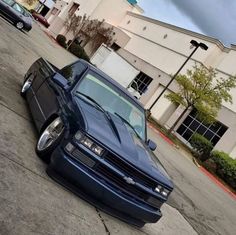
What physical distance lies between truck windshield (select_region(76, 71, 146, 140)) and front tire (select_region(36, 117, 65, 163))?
840 millimetres

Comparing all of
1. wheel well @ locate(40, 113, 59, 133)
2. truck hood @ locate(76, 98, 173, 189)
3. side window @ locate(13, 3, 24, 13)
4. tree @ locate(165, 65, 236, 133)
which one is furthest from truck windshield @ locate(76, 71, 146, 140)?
tree @ locate(165, 65, 236, 133)

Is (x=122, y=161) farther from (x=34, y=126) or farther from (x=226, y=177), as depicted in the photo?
(x=226, y=177)

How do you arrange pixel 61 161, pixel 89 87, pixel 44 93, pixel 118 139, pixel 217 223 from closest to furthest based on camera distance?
pixel 61 161
pixel 118 139
pixel 89 87
pixel 44 93
pixel 217 223

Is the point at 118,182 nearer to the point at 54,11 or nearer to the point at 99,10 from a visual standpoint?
the point at 99,10

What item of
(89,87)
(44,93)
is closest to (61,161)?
(89,87)

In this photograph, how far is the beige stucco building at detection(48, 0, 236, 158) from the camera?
1231 inches

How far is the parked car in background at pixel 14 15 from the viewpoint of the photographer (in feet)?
81.4

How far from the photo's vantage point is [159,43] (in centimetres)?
4506

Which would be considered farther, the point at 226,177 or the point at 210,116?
the point at 210,116

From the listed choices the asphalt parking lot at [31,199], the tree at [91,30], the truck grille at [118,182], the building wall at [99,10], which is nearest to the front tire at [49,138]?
the asphalt parking lot at [31,199]

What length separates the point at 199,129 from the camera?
32.7m

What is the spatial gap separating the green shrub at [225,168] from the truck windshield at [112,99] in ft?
58.6

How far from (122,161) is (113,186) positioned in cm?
35

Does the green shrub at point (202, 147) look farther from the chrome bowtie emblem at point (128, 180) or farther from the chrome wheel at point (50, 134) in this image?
the chrome bowtie emblem at point (128, 180)
